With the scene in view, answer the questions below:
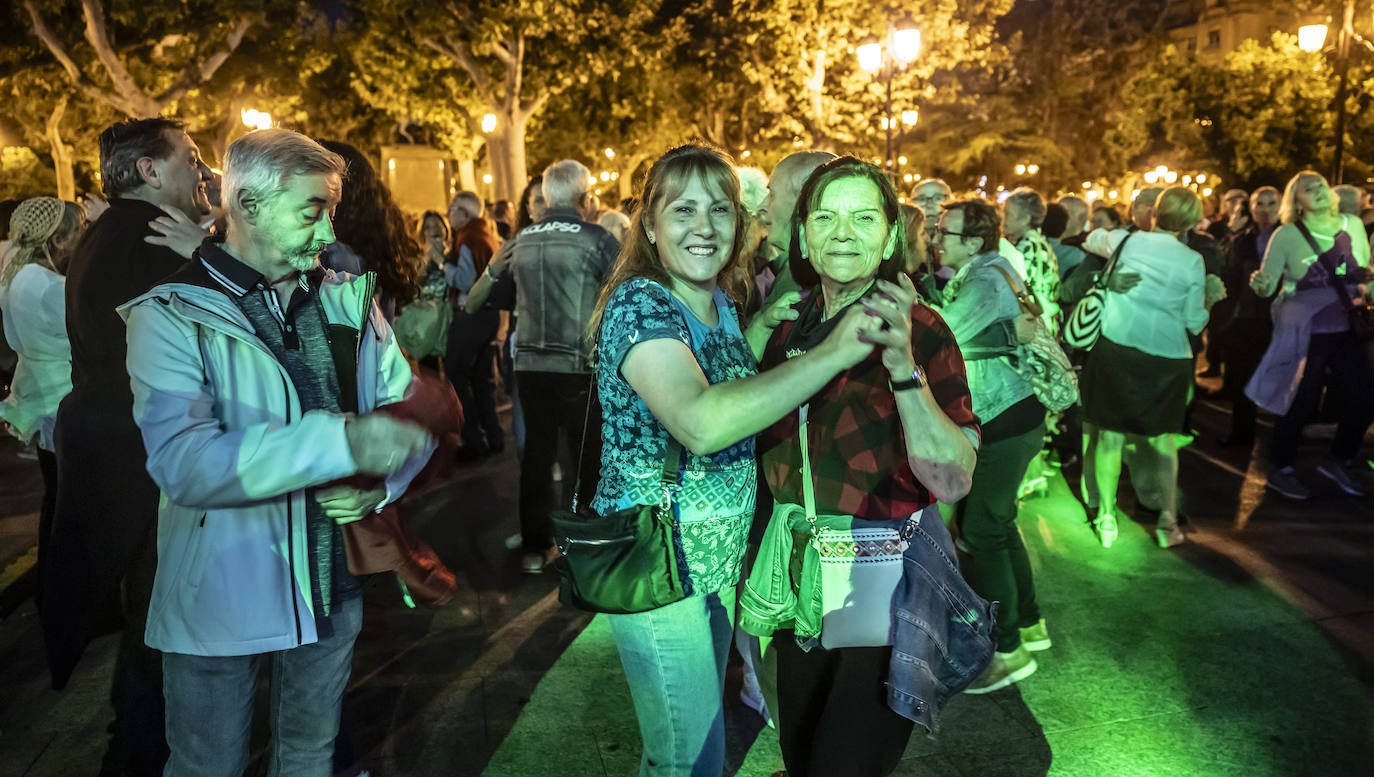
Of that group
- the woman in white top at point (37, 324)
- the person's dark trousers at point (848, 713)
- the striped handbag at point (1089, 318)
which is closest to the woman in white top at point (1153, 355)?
the striped handbag at point (1089, 318)

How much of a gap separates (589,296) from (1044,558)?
3.01 meters

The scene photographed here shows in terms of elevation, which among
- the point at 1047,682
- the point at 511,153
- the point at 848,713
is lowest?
the point at 1047,682

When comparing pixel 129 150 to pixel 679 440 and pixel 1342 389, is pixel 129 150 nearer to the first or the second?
pixel 679 440

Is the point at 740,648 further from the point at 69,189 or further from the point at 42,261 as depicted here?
the point at 69,189

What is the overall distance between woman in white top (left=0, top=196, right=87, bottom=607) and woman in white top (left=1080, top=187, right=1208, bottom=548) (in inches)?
216

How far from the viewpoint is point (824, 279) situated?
8.02 feet

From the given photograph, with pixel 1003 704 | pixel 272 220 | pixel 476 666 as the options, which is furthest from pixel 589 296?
pixel 272 220

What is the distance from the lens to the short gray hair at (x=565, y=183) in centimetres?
534

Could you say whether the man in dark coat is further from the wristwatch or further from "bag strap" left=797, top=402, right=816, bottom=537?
the wristwatch

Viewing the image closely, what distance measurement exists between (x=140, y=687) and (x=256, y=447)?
5.13 ft

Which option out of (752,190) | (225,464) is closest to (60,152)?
(752,190)

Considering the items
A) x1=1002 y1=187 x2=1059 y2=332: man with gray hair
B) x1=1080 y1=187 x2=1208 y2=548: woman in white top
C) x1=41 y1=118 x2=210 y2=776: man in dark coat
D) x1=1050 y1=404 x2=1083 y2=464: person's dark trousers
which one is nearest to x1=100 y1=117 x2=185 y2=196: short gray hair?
x1=41 y1=118 x2=210 y2=776: man in dark coat

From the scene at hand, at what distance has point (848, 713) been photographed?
7.65ft

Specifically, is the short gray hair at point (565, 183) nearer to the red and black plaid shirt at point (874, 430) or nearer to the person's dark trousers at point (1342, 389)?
the red and black plaid shirt at point (874, 430)
